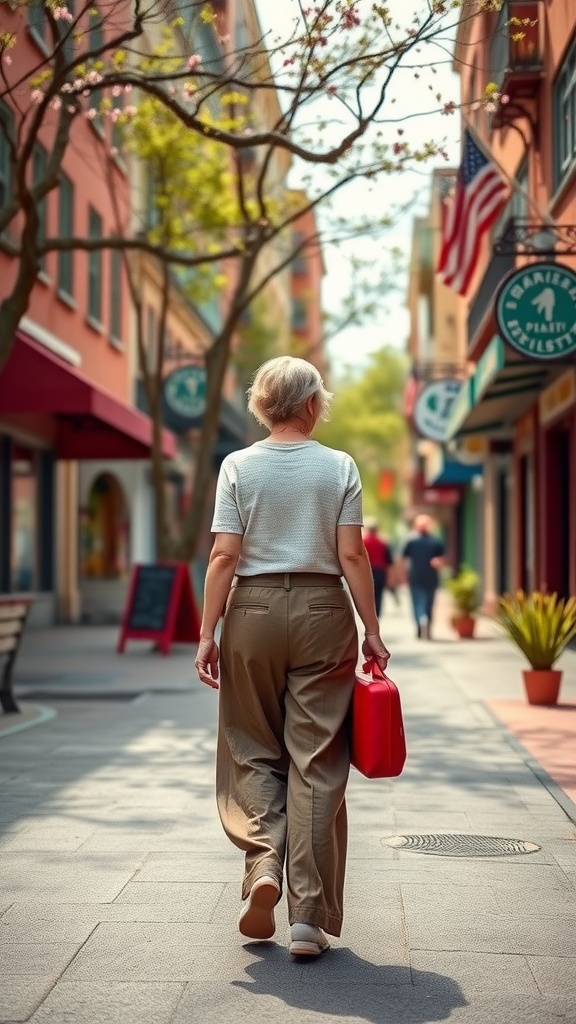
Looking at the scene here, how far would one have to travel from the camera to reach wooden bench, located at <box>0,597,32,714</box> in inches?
426

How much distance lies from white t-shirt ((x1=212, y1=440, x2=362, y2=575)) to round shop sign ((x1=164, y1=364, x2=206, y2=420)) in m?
22.9

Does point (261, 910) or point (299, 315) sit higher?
point (299, 315)

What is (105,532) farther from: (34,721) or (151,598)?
(34,721)

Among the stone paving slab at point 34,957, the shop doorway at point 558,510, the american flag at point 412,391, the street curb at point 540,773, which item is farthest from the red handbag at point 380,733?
the american flag at point 412,391

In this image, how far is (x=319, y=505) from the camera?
16.4ft

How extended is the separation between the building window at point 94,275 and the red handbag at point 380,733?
22.1 meters

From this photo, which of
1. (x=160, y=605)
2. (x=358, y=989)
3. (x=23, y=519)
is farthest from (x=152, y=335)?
(x=358, y=989)

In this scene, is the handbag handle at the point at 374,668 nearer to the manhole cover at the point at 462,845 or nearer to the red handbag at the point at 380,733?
the red handbag at the point at 380,733

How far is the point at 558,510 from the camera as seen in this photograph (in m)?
21.5

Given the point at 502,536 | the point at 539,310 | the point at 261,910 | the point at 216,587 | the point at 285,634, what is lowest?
the point at 261,910

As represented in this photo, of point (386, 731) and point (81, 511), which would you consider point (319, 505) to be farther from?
point (81, 511)

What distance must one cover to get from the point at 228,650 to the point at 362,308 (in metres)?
19.9

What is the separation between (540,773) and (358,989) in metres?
4.39

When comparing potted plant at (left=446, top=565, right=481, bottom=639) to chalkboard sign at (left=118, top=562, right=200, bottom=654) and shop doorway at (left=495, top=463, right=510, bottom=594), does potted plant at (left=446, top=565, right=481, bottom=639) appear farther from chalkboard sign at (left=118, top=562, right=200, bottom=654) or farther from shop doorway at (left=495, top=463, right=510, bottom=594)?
shop doorway at (left=495, top=463, right=510, bottom=594)
